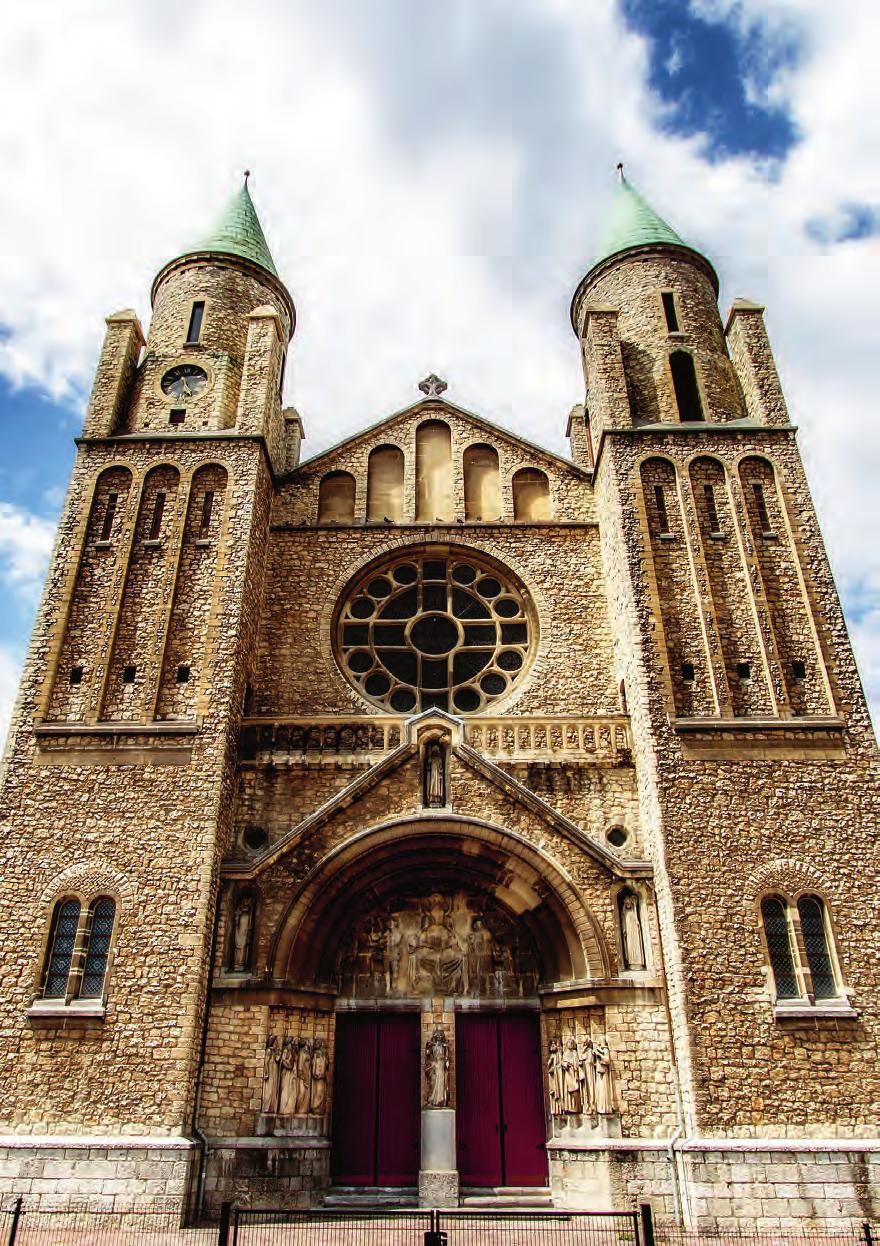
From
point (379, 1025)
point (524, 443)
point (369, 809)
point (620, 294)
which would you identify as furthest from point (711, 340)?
point (379, 1025)

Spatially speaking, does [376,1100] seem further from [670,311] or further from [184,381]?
[670,311]

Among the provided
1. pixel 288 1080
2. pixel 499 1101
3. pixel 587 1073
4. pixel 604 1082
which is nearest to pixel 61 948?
pixel 288 1080

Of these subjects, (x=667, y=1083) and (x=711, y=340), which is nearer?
(x=667, y=1083)

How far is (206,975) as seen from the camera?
41.8 ft

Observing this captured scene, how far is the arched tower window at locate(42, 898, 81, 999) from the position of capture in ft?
41.3

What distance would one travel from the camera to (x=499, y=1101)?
13.2 metres

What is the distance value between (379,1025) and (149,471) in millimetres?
10109

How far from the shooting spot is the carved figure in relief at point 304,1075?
12547mm

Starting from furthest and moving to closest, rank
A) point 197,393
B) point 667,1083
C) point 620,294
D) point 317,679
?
1. point 620,294
2. point 197,393
3. point 317,679
4. point 667,1083

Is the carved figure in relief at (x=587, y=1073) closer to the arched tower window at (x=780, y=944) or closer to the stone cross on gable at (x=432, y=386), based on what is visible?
the arched tower window at (x=780, y=944)

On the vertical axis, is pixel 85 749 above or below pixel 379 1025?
above

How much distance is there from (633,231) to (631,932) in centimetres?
1531

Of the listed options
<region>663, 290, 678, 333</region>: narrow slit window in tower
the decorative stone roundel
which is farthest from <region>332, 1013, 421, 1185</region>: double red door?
<region>663, 290, 678, 333</region>: narrow slit window in tower

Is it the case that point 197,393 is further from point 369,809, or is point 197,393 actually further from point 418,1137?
point 418,1137
